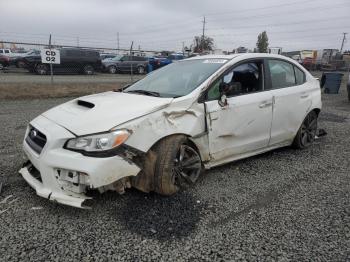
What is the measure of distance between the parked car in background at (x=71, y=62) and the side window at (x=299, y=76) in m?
18.4

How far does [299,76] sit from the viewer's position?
16.7 feet

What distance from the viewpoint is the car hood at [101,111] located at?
307 centimetres

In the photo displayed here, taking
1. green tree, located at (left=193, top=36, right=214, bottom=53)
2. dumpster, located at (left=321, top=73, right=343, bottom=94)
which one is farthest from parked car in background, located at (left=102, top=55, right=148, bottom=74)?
green tree, located at (left=193, top=36, right=214, bottom=53)

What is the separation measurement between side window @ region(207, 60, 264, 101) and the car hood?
663 mm

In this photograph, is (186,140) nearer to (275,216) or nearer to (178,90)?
(178,90)

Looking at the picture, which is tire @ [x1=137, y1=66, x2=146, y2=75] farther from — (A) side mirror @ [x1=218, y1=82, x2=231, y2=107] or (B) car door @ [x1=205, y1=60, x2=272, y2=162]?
(A) side mirror @ [x1=218, y1=82, x2=231, y2=107]

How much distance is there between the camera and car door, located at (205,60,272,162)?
3.77m

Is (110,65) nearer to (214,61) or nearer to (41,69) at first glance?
(41,69)

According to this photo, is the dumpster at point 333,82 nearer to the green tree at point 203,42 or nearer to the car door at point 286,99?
the car door at point 286,99

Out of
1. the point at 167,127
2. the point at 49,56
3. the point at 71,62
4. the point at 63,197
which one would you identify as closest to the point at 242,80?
the point at 167,127

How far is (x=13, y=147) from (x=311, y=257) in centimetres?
458

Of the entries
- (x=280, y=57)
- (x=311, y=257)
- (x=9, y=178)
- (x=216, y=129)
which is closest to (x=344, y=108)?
(x=280, y=57)

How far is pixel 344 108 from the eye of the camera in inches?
405

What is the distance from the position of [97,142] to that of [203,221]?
125 centimetres
